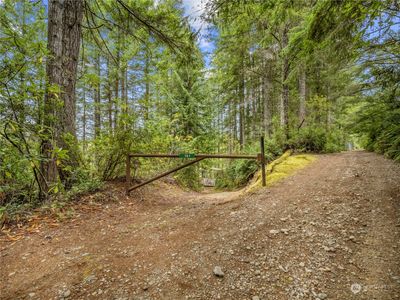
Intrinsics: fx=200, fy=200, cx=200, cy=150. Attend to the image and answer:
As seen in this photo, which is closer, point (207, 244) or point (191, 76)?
point (207, 244)

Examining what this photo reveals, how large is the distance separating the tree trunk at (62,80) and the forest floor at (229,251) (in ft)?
3.39

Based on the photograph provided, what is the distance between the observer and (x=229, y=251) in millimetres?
2307

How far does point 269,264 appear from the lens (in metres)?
2.04

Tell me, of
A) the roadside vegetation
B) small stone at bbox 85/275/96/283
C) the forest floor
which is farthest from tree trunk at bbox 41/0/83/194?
small stone at bbox 85/275/96/283

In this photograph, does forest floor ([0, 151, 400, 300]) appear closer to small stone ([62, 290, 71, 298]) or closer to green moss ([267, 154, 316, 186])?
small stone ([62, 290, 71, 298])

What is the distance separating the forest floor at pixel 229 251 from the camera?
5.85ft

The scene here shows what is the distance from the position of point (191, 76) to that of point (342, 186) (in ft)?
30.2

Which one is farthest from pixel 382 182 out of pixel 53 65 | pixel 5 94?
pixel 53 65

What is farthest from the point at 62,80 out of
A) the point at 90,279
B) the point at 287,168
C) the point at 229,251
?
the point at 287,168

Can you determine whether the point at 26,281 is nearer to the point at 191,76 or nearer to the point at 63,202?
the point at 63,202

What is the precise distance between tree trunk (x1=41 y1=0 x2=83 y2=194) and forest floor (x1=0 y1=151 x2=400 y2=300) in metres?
1.03

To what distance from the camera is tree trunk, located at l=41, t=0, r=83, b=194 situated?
3.79 meters

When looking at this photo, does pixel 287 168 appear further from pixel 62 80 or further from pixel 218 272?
pixel 62 80

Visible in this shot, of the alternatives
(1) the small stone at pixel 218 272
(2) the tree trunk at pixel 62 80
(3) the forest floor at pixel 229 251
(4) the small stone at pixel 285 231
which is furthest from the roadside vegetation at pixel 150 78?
(4) the small stone at pixel 285 231
